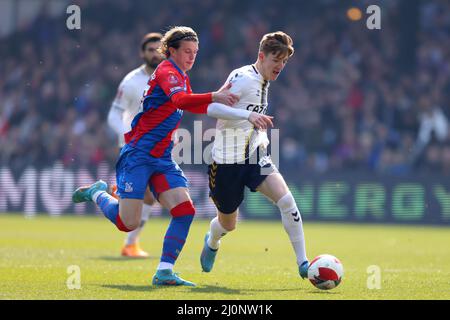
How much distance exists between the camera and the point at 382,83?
21.1 metres

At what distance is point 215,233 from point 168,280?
124 cm

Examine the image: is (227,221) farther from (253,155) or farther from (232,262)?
(232,262)

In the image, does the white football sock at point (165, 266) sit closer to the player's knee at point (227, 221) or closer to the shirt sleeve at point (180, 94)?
the player's knee at point (227, 221)

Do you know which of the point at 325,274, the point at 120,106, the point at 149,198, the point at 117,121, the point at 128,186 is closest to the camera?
the point at 325,274

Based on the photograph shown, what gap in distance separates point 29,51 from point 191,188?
28.8 ft

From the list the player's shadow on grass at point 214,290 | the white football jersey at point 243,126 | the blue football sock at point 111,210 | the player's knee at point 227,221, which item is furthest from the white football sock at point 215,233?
the player's shadow on grass at point 214,290

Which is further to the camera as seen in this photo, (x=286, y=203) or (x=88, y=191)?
(x=88, y=191)

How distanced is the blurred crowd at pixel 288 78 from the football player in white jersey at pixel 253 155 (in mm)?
10286

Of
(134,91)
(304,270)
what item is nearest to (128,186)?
(304,270)

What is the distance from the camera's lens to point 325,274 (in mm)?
7785

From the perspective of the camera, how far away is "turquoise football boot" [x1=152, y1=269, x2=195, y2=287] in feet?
26.6

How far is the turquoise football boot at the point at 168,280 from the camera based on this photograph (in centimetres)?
812
